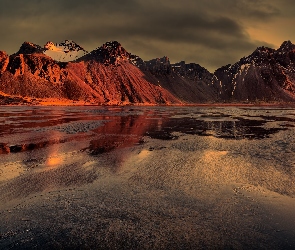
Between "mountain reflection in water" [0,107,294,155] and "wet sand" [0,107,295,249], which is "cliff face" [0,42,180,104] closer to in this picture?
"mountain reflection in water" [0,107,294,155]

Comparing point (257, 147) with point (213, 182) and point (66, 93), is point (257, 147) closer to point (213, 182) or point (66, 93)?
point (213, 182)

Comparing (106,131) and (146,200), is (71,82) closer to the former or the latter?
(106,131)

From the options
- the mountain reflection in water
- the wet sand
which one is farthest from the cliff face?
the wet sand

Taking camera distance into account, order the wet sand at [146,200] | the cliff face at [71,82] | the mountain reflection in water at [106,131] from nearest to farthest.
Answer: the wet sand at [146,200] → the mountain reflection in water at [106,131] → the cliff face at [71,82]

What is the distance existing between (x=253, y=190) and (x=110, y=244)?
18.1 ft

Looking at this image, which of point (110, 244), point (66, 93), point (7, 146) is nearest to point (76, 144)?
point (7, 146)

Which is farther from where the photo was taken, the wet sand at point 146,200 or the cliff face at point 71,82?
the cliff face at point 71,82

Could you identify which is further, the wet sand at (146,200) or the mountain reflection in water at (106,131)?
the mountain reflection in water at (106,131)

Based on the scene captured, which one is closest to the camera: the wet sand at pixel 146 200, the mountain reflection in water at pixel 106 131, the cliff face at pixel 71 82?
the wet sand at pixel 146 200

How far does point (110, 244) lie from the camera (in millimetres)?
5332

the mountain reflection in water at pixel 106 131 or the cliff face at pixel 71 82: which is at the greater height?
the cliff face at pixel 71 82

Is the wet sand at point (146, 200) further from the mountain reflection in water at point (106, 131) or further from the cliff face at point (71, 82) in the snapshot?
the cliff face at point (71, 82)

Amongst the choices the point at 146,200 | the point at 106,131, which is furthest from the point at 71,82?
the point at 146,200

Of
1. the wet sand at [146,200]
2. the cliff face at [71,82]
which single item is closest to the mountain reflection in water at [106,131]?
the wet sand at [146,200]
